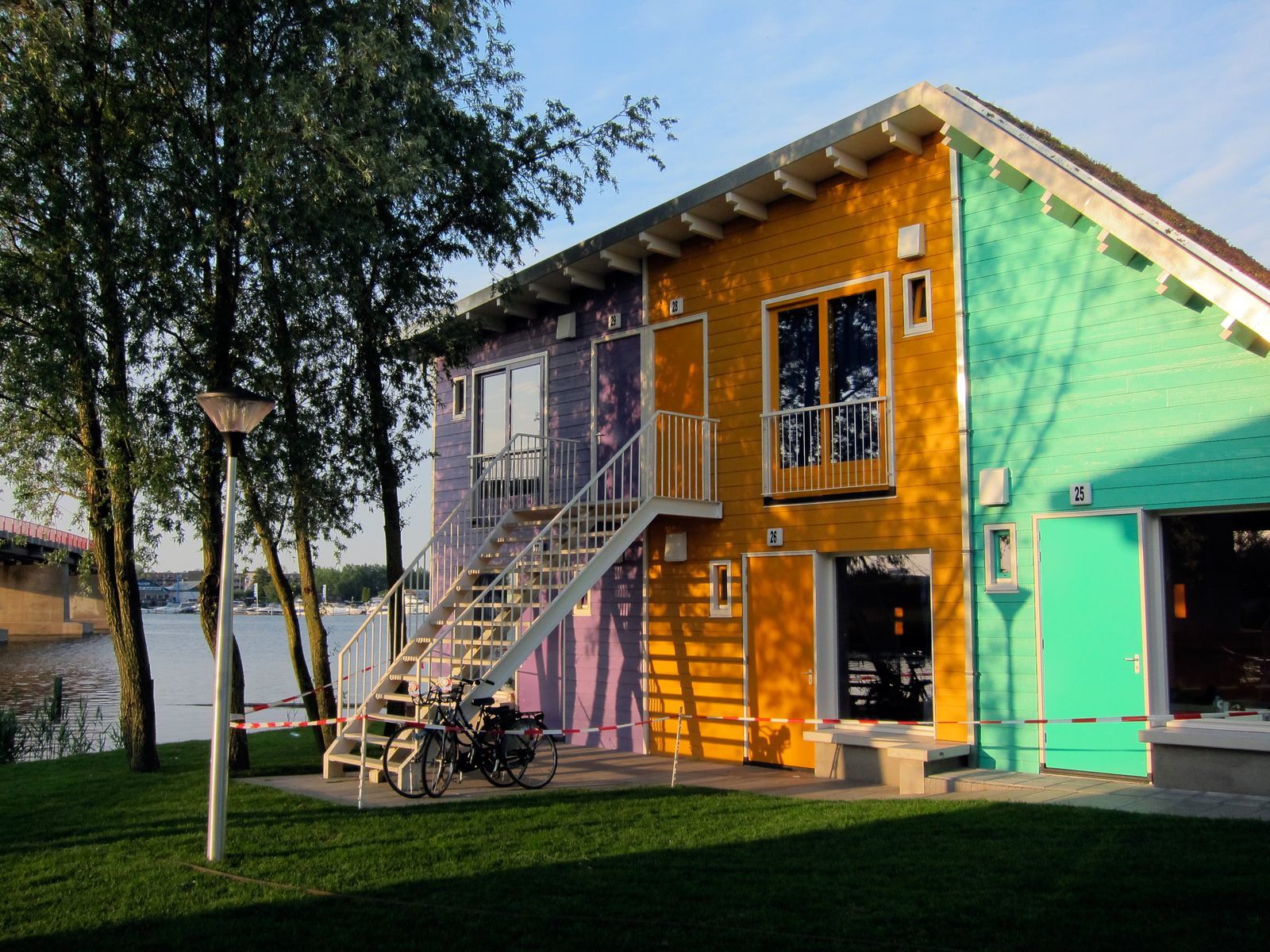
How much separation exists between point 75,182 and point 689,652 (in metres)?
8.07

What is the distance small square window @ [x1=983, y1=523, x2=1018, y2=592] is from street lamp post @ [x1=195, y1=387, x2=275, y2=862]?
639 cm

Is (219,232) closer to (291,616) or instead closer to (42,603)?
(291,616)

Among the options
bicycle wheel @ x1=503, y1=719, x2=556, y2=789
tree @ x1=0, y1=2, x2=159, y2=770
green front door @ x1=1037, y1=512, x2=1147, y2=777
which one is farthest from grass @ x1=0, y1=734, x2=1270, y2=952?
tree @ x1=0, y1=2, x2=159, y2=770

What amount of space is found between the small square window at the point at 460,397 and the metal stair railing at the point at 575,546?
149 inches

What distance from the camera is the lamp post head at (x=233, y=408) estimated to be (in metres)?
7.60

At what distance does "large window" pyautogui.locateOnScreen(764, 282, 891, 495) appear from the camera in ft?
36.9

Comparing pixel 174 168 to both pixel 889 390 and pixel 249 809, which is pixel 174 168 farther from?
pixel 889 390

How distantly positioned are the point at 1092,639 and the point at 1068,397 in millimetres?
2124

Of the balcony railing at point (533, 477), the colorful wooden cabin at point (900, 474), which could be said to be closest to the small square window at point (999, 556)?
the colorful wooden cabin at point (900, 474)

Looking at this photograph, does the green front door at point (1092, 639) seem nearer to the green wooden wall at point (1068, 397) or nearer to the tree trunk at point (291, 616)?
the green wooden wall at point (1068, 397)

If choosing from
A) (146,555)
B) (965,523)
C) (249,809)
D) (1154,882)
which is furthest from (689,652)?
(1154,882)

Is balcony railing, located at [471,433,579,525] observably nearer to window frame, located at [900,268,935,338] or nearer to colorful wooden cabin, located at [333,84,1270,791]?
colorful wooden cabin, located at [333,84,1270,791]

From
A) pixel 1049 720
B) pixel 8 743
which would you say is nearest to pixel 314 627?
pixel 8 743

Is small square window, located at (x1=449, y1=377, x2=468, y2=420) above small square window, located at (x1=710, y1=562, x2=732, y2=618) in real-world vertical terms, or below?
above
